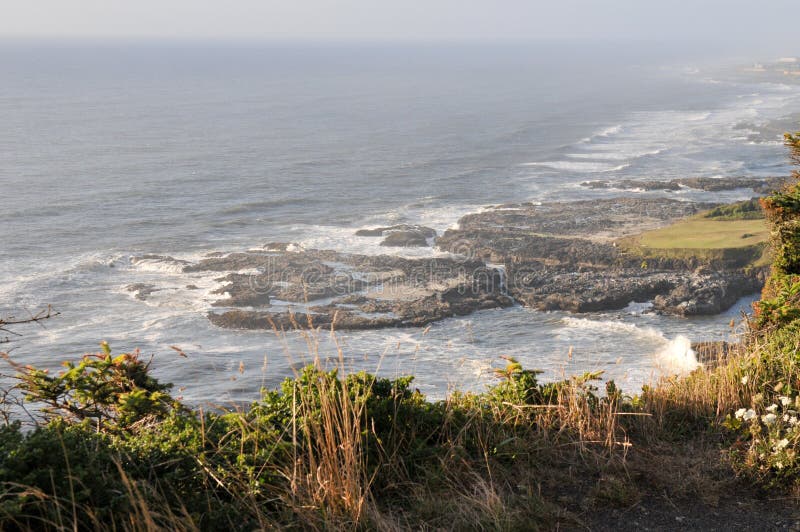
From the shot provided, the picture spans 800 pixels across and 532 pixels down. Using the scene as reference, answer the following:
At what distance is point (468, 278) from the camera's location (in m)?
33.6

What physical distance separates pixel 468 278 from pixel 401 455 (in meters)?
28.6

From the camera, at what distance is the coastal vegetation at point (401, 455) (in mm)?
4070

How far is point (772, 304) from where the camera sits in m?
8.88

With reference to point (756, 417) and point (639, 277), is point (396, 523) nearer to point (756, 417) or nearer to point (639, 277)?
point (756, 417)

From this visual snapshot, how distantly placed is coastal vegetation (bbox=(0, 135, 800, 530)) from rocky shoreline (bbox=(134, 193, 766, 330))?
2240 cm

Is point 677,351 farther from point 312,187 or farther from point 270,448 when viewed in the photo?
point 312,187

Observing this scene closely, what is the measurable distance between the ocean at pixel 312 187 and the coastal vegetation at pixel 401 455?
48cm

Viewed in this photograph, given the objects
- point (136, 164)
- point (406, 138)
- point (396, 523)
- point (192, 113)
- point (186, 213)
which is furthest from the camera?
point (192, 113)

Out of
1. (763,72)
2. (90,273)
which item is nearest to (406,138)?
(90,273)

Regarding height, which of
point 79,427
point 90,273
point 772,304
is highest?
point 79,427

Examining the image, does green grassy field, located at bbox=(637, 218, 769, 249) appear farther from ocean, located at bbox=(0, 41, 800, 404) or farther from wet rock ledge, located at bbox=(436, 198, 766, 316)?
ocean, located at bbox=(0, 41, 800, 404)

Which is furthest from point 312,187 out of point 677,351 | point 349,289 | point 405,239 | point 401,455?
point 401,455

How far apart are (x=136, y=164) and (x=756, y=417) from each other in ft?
214

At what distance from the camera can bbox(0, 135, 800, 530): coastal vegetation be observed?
4.07m
